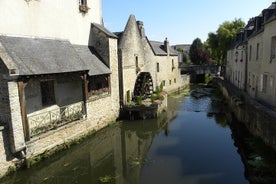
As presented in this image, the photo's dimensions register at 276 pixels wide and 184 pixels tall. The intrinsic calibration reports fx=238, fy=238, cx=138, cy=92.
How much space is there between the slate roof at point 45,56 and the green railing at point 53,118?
1946mm

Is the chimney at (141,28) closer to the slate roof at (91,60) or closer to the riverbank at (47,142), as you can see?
the slate roof at (91,60)

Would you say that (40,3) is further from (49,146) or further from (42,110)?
(49,146)

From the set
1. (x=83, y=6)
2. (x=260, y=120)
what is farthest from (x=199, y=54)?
(x=260, y=120)

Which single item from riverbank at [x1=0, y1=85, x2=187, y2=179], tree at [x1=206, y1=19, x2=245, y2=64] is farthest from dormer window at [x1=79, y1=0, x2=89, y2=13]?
tree at [x1=206, y1=19, x2=245, y2=64]

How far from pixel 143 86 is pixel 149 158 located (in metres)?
10.4

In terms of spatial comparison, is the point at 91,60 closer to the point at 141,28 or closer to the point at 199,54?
the point at 141,28

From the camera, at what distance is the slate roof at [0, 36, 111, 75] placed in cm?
964

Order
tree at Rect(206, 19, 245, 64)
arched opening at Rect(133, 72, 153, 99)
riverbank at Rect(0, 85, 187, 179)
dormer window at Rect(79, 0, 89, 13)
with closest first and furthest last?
riverbank at Rect(0, 85, 187, 179), dormer window at Rect(79, 0, 89, 13), arched opening at Rect(133, 72, 153, 99), tree at Rect(206, 19, 245, 64)

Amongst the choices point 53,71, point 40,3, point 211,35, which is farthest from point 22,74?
point 211,35

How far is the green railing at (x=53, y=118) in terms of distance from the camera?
33.6 ft

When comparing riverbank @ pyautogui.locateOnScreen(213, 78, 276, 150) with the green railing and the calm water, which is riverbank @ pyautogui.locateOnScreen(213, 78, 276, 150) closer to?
the calm water

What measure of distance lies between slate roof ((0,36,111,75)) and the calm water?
150 inches

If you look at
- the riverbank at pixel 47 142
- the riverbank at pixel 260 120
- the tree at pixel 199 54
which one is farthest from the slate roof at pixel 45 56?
the tree at pixel 199 54

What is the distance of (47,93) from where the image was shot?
12.2 m
